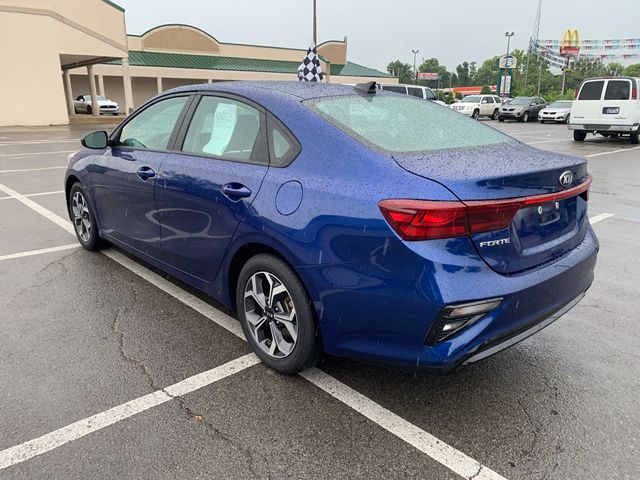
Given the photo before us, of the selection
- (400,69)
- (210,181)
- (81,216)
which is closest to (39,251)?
(81,216)

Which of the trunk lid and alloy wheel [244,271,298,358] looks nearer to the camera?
the trunk lid

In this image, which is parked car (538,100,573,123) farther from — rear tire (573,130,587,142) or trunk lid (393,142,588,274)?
trunk lid (393,142,588,274)

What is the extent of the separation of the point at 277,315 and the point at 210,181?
954 millimetres

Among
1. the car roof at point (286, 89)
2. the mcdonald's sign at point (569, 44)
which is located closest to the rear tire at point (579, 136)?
the car roof at point (286, 89)

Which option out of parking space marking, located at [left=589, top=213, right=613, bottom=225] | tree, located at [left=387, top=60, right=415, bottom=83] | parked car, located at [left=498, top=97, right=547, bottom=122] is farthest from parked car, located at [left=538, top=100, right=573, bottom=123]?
tree, located at [left=387, top=60, right=415, bottom=83]

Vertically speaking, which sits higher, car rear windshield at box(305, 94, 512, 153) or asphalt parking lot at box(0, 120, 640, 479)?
car rear windshield at box(305, 94, 512, 153)

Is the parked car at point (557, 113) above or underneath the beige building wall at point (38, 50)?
underneath

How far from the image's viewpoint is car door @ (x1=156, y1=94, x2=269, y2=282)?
300 centimetres

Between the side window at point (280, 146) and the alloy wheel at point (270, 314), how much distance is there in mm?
650

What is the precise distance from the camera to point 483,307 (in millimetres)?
2256

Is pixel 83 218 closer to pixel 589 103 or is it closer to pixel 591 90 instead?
pixel 589 103

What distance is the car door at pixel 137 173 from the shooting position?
3777 millimetres

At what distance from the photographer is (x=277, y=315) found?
9.56 feet

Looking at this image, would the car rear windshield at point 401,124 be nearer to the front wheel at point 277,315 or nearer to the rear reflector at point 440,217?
the rear reflector at point 440,217
